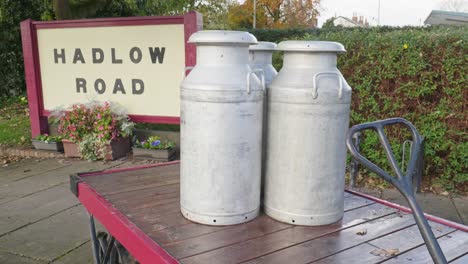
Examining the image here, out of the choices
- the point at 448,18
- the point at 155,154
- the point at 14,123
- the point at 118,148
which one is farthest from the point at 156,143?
the point at 448,18

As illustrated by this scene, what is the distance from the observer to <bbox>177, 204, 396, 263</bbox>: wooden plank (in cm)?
136

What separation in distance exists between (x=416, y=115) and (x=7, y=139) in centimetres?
623

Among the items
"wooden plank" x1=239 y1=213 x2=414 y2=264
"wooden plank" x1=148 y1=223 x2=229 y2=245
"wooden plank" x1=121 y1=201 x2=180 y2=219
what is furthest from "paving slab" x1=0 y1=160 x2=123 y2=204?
"wooden plank" x1=239 y1=213 x2=414 y2=264

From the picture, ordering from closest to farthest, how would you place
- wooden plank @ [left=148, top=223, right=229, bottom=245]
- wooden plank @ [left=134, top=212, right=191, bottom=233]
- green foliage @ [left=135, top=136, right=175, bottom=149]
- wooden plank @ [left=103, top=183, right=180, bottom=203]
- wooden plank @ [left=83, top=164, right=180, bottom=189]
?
wooden plank @ [left=148, top=223, right=229, bottom=245]
wooden plank @ [left=134, top=212, right=191, bottom=233]
wooden plank @ [left=103, top=183, right=180, bottom=203]
wooden plank @ [left=83, top=164, right=180, bottom=189]
green foliage @ [left=135, top=136, right=175, bottom=149]

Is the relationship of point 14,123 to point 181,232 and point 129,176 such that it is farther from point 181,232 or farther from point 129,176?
point 181,232

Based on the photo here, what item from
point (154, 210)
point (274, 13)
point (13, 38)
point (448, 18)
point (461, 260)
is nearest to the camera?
point (461, 260)

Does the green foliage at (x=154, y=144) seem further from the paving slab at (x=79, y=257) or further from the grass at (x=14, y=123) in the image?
the paving slab at (x=79, y=257)

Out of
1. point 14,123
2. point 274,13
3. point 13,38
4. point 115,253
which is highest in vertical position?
point 274,13

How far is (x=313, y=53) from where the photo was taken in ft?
5.06

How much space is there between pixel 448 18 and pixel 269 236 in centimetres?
1520

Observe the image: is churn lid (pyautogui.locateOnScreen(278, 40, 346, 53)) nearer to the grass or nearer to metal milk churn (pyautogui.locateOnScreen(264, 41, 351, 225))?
metal milk churn (pyautogui.locateOnScreen(264, 41, 351, 225))

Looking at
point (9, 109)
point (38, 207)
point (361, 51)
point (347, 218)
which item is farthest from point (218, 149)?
point (9, 109)

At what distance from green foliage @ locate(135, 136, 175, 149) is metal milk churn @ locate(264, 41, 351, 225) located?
407 cm

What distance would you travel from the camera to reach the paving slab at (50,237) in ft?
10.3
